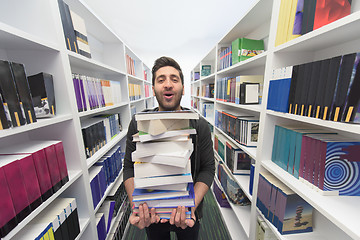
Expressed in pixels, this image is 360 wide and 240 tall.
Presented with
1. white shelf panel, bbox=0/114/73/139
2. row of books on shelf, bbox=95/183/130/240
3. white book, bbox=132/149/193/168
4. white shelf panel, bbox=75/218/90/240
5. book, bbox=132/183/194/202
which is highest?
white shelf panel, bbox=0/114/73/139

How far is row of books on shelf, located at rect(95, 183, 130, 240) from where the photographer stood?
1.14 meters

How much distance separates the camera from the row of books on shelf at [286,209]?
80cm

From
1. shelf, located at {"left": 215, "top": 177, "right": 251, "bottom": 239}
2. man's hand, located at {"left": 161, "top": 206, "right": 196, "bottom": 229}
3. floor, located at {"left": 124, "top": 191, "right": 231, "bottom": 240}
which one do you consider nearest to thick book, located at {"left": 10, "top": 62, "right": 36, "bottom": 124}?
man's hand, located at {"left": 161, "top": 206, "right": 196, "bottom": 229}

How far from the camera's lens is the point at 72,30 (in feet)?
3.14

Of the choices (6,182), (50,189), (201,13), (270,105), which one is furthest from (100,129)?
(201,13)

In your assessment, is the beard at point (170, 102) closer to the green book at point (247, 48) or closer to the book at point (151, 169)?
the book at point (151, 169)

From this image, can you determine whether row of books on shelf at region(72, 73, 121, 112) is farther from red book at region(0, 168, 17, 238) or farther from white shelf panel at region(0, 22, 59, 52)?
red book at region(0, 168, 17, 238)

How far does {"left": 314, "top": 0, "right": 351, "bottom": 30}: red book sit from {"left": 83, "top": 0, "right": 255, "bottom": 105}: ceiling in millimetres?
799

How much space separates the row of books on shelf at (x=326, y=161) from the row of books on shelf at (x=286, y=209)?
146 millimetres

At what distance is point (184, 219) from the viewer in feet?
2.07

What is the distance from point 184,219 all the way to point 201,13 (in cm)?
305

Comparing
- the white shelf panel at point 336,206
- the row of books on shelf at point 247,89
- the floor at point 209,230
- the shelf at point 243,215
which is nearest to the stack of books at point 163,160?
the white shelf panel at point 336,206

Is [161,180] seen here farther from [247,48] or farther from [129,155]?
[247,48]

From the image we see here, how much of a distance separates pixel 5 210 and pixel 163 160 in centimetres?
60
